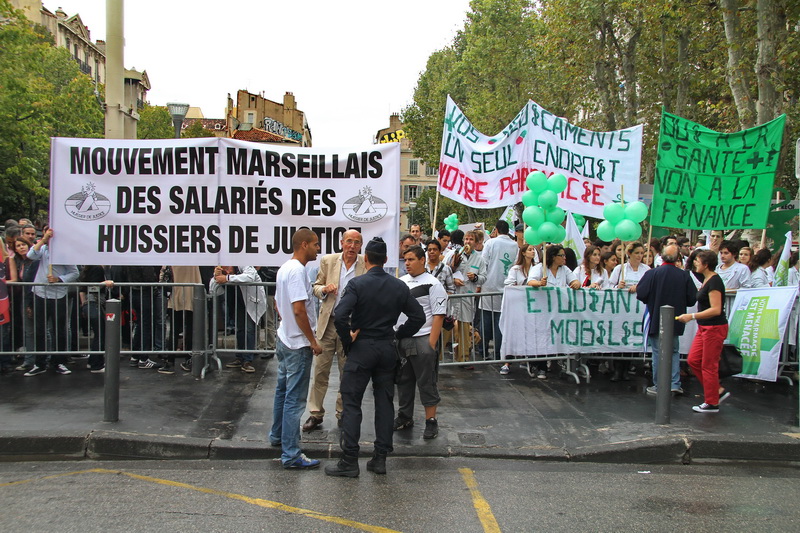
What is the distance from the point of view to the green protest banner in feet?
30.3

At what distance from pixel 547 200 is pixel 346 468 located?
4.58 meters

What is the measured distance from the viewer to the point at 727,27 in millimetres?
15492

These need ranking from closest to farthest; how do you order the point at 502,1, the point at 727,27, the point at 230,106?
the point at 727,27, the point at 502,1, the point at 230,106

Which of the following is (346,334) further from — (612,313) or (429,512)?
(612,313)

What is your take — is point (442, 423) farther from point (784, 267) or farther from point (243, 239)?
point (784, 267)

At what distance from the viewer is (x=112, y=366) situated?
265 inches

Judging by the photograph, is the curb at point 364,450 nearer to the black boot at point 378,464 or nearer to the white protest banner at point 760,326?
the black boot at point 378,464

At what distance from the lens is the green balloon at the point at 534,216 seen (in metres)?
8.94

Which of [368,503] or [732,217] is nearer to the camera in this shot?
[368,503]

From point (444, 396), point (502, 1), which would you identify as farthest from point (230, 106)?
point (444, 396)

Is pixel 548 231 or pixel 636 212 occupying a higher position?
pixel 636 212

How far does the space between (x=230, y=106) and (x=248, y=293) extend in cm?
9946

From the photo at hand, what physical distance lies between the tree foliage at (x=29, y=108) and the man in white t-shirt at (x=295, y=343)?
20087mm

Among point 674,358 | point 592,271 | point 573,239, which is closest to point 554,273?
point 592,271
